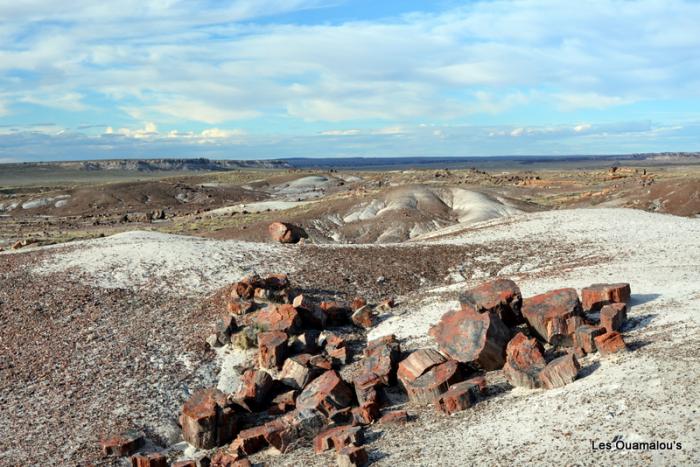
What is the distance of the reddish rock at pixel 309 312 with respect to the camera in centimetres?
1883

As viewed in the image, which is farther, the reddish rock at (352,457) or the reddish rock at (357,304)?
the reddish rock at (357,304)

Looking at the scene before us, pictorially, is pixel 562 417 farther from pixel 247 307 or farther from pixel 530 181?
pixel 530 181

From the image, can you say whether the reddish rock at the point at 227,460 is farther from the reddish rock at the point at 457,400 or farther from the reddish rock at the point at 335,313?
the reddish rock at the point at 335,313

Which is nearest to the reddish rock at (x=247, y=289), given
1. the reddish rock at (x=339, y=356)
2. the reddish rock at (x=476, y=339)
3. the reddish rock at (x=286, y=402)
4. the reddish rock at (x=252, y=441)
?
the reddish rock at (x=339, y=356)

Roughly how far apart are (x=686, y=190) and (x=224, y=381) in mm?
42068

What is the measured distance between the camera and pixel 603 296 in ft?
53.4

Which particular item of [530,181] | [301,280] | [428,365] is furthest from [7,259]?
[530,181]

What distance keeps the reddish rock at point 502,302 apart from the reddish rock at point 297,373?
13.4 feet

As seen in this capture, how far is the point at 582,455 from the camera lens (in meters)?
9.90

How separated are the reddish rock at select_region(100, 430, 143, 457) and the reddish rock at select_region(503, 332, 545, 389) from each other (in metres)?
7.61

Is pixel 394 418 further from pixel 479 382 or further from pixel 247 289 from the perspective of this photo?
pixel 247 289

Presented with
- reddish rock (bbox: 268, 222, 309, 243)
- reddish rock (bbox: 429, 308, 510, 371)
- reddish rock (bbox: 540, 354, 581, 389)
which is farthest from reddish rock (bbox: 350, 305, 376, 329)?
reddish rock (bbox: 268, 222, 309, 243)

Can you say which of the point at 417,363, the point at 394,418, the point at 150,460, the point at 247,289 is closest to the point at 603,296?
the point at 417,363

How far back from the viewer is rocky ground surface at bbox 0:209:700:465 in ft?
36.2
